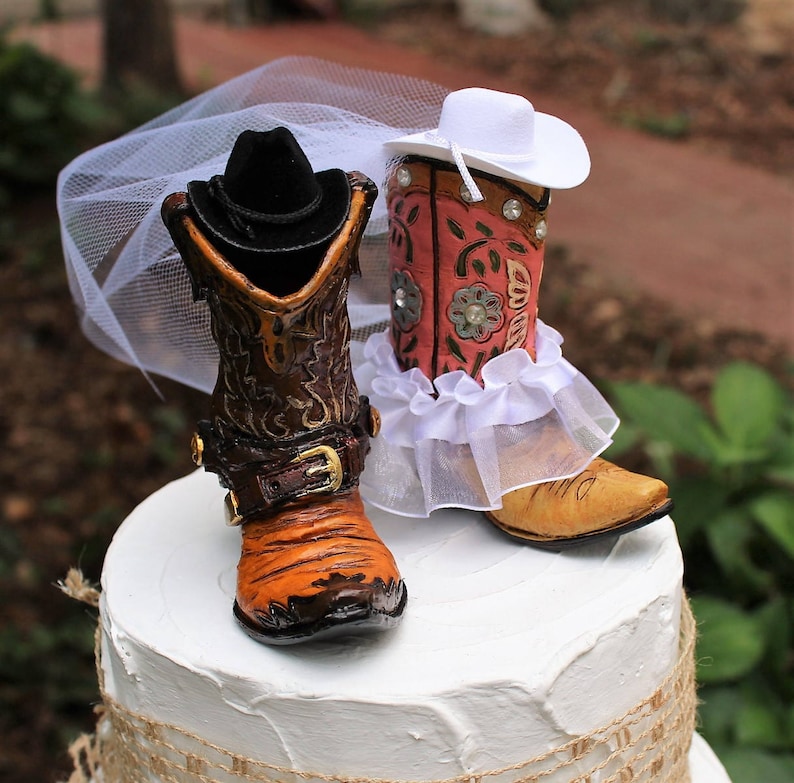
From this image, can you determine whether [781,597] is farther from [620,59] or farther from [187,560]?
[620,59]

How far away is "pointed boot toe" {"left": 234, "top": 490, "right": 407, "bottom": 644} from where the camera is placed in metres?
0.77

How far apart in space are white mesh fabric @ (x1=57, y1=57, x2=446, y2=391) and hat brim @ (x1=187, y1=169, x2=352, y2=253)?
0.14 metres

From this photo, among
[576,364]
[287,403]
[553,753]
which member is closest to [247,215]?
[287,403]

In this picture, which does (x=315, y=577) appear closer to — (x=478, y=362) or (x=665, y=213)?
(x=478, y=362)

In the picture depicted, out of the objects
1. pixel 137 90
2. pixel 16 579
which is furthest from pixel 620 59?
pixel 16 579

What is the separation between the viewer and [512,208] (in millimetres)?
891

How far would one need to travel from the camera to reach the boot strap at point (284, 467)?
84 cm

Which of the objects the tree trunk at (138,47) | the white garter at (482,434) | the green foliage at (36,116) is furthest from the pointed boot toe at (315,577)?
the tree trunk at (138,47)

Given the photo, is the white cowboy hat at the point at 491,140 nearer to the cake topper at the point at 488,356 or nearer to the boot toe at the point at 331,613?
the cake topper at the point at 488,356

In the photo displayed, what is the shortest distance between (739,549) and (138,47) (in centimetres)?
221

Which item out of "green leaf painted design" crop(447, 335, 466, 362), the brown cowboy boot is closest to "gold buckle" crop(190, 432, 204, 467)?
the brown cowboy boot

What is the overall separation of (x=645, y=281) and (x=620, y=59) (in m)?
2.31

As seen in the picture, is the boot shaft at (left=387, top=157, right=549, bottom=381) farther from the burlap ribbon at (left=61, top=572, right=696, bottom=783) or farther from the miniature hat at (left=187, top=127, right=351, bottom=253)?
the burlap ribbon at (left=61, top=572, right=696, bottom=783)

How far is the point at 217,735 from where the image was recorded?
33.3 inches
